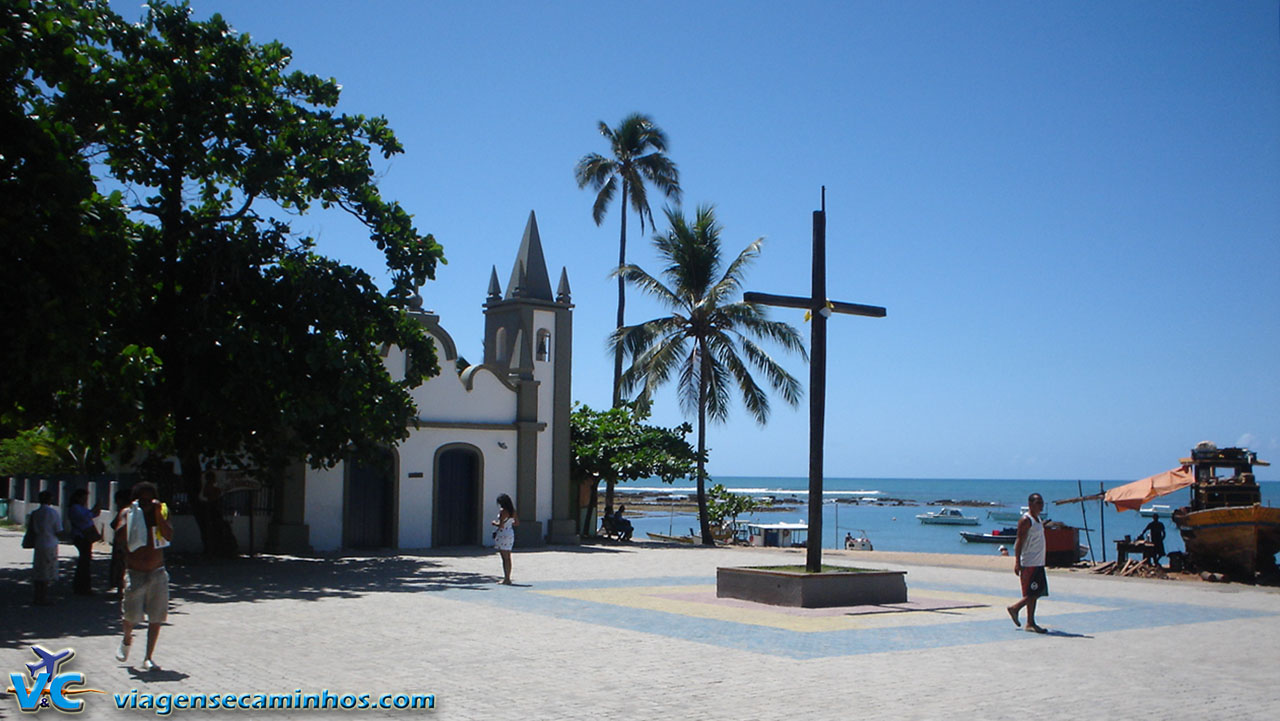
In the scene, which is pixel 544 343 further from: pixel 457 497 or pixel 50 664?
pixel 50 664

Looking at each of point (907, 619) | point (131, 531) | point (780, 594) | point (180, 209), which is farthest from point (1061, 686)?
point (180, 209)

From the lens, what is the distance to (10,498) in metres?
35.9

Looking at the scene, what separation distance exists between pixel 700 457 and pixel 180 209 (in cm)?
1766

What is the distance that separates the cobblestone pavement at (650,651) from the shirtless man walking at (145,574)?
327 mm

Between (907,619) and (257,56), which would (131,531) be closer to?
(907,619)

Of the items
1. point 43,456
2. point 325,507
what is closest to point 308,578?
point 325,507

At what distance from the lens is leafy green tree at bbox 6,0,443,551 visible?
18703mm

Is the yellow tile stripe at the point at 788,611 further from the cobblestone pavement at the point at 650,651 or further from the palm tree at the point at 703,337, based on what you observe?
the palm tree at the point at 703,337

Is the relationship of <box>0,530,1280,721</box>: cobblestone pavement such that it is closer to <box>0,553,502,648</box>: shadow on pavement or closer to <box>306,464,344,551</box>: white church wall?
<box>0,553,502,648</box>: shadow on pavement

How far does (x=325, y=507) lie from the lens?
2572cm

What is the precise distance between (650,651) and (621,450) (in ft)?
69.3
